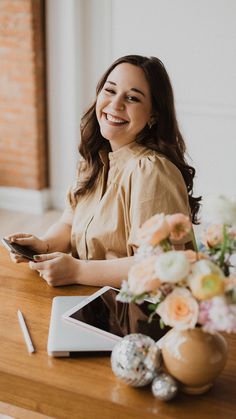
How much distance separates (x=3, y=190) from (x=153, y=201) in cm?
318

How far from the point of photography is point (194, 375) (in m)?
1.11

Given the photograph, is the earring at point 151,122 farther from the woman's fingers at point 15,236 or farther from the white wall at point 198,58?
the white wall at point 198,58

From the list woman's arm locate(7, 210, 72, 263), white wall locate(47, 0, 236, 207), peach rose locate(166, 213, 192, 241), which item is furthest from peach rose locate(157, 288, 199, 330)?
white wall locate(47, 0, 236, 207)

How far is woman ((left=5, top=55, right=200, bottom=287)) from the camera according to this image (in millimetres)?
1663

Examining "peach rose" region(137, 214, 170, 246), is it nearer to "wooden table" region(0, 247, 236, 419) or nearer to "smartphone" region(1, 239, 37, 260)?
"wooden table" region(0, 247, 236, 419)

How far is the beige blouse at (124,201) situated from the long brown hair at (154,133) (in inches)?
1.9

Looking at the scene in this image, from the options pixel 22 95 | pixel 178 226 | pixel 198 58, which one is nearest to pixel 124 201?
pixel 178 226

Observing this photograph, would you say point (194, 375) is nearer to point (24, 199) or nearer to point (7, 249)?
point (7, 249)

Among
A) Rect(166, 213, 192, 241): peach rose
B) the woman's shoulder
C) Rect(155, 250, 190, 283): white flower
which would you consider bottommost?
the woman's shoulder

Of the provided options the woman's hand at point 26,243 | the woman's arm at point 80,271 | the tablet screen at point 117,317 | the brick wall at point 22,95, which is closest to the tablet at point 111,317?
the tablet screen at point 117,317

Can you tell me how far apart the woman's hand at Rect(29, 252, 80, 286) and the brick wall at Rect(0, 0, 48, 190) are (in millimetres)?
2860

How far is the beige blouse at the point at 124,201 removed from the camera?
168 cm

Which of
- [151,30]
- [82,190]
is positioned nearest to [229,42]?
[151,30]

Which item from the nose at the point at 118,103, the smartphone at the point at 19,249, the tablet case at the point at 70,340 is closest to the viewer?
the tablet case at the point at 70,340
